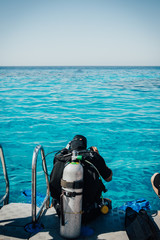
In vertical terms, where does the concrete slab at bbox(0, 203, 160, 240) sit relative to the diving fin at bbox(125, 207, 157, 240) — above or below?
below

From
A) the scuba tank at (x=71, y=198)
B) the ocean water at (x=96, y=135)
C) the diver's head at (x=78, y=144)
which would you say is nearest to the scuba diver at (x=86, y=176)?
the diver's head at (x=78, y=144)

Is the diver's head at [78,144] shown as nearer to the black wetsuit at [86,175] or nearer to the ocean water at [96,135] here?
the black wetsuit at [86,175]

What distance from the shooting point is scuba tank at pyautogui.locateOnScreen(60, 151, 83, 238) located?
2.27 m

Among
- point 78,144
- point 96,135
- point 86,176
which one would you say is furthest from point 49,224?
point 96,135

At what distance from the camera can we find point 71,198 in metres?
2.31

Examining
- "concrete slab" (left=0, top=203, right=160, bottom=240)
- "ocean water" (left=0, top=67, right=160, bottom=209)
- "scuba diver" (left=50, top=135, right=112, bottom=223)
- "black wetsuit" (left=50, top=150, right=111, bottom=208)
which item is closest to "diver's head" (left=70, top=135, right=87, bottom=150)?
"scuba diver" (left=50, top=135, right=112, bottom=223)

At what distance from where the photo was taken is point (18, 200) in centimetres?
511

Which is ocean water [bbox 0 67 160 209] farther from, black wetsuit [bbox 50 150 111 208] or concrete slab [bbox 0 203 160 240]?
black wetsuit [bbox 50 150 111 208]

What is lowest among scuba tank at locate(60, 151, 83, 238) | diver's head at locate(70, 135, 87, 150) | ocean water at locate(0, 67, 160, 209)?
ocean water at locate(0, 67, 160, 209)

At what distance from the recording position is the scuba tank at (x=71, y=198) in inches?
89.3

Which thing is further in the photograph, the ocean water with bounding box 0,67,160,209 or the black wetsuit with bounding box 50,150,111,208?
the ocean water with bounding box 0,67,160,209

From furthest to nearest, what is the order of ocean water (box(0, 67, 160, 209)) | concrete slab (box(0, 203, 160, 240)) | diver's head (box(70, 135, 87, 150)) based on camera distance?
ocean water (box(0, 67, 160, 209)) < diver's head (box(70, 135, 87, 150)) < concrete slab (box(0, 203, 160, 240))

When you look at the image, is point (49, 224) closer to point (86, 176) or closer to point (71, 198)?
point (71, 198)

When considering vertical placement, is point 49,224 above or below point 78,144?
below
